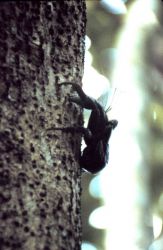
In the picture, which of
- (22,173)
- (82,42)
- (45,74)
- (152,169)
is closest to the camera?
(22,173)

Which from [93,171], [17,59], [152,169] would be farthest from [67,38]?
[152,169]

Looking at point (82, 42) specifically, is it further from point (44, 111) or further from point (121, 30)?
point (121, 30)

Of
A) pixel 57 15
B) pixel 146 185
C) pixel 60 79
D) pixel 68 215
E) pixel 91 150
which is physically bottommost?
pixel 146 185

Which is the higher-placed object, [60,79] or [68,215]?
[60,79]

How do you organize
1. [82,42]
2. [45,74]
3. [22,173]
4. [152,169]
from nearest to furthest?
1. [22,173]
2. [45,74]
3. [82,42]
4. [152,169]

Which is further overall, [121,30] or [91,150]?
[121,30]

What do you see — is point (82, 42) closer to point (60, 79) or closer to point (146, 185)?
point (60, 79)
